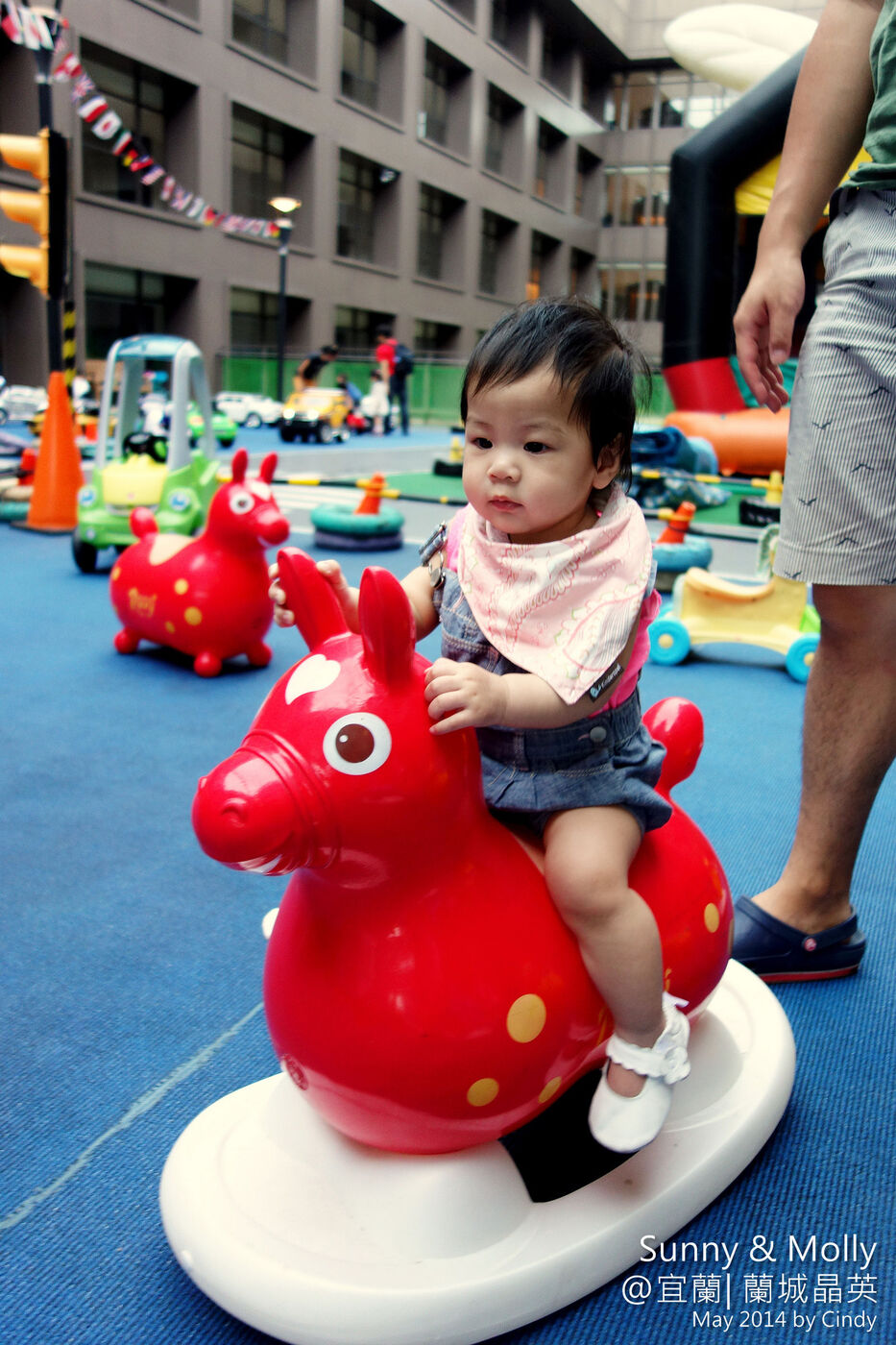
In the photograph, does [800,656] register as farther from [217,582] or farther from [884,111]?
[884,111]

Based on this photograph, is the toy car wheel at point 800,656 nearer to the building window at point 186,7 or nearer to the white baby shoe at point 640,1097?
the white baby shoe at point 640,1097

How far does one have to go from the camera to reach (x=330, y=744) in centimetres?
90

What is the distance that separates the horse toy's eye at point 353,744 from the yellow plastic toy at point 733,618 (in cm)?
275

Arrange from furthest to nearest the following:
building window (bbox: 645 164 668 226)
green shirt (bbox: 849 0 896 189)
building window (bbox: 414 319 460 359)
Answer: building window (bbox: 645 164 668 226), building window (bbox: 414 319 460 359), green shirt (bbox: 849 0 896 189)

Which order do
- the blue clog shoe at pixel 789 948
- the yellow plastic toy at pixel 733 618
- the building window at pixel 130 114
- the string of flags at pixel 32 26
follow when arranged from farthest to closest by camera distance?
the building window at pixel 130 114 < the string of flags at pixel 32 26 < the yellow plastic toy at pixel 733 618 < the blue clog shoe at pixel 789 948

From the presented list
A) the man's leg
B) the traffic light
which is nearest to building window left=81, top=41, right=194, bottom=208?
the traffic light

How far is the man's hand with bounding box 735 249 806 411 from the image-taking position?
141cm

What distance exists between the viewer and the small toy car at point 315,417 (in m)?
12.4

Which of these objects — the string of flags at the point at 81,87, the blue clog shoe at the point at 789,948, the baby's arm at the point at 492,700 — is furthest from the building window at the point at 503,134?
the baby's arm at the point at 492,700

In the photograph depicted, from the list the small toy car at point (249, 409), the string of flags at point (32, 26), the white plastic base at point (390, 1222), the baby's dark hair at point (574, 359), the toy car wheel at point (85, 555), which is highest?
the string of flags at point (32, 26)

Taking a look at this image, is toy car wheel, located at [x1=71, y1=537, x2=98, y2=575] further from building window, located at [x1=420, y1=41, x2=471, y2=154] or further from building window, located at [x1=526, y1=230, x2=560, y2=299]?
building window, located at [x1=526, y1=230, x2=560, y2=299]

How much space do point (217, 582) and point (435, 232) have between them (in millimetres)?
20211

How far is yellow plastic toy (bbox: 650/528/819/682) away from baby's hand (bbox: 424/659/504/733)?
2712 millimetres

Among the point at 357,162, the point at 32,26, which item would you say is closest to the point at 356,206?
the point at 357,162
